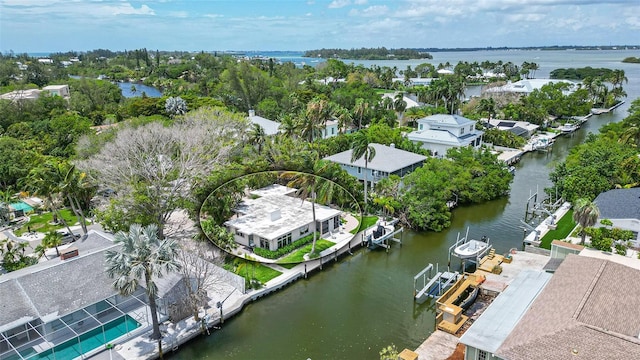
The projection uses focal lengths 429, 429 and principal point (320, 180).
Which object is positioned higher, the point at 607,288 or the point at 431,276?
the point at 607,288

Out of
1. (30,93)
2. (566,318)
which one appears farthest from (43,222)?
(30,93)

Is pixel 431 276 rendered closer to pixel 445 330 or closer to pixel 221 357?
pixel 445 330

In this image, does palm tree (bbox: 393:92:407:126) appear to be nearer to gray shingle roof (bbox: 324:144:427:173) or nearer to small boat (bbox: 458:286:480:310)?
gray shingle roof (bbox: 324:144:427:173)

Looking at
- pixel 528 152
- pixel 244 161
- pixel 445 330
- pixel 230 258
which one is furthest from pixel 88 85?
pixel 445 330

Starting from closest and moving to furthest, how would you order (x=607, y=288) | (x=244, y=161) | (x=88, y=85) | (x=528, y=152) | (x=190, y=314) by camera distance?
(x=607, y=288)
(x=190, y=314)
(x=244, y=161)
(x=528, y=152)
(x=88, y=85)

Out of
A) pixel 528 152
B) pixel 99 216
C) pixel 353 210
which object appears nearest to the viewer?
pixel 99 216

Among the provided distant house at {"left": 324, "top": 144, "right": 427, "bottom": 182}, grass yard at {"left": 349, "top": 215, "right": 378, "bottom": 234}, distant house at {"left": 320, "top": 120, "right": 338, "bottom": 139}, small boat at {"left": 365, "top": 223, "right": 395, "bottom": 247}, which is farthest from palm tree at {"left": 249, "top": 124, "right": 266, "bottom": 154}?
small boat at {"left": 365, "top": 223, "right": 395, "bottom": 247}
